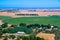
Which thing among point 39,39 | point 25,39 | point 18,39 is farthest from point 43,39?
point 18,39

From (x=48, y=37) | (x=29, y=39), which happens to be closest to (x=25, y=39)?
(x=29, y=39)

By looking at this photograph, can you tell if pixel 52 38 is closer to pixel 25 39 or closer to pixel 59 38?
pixel 59 38

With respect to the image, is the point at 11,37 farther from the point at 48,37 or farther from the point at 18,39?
the point at 48,37

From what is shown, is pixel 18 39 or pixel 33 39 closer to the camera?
pixel 33 39

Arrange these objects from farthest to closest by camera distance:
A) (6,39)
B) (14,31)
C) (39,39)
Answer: (14,31) < (6,39) < (39,39)

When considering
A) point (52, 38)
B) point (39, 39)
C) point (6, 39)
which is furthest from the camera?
point (6, 39)

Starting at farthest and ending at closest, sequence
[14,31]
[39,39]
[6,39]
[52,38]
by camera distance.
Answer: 1. [14,31]
2. [6,39]
3. [52,38]
4. [39,39]

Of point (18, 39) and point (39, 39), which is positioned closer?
point (39, 39)

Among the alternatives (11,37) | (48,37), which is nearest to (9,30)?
(11,37)

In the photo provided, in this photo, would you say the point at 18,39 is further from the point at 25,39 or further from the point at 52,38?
the point at 52,38
